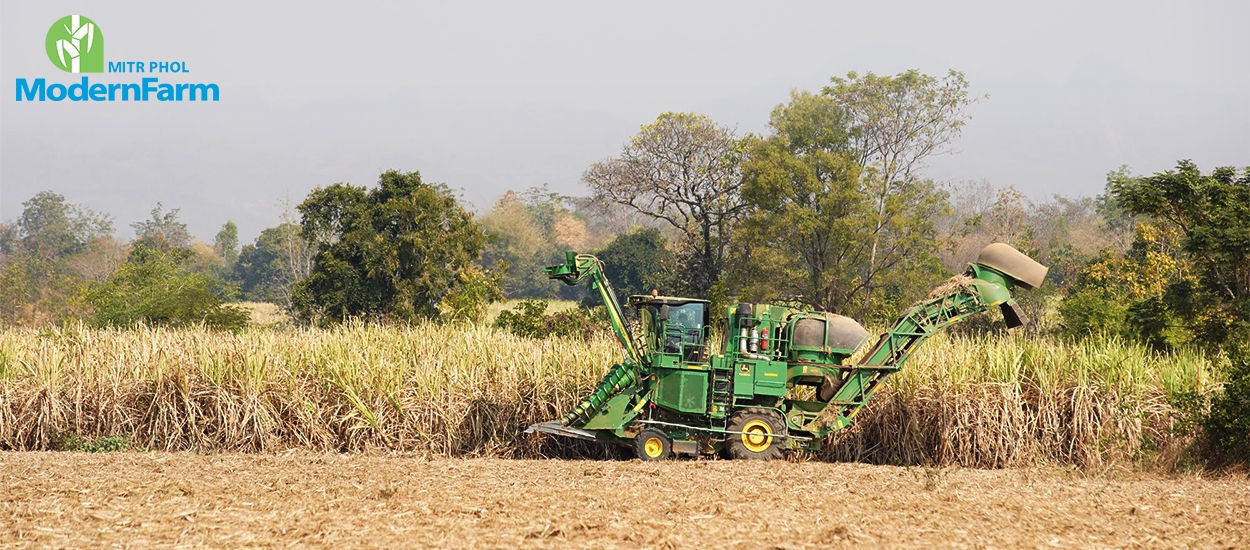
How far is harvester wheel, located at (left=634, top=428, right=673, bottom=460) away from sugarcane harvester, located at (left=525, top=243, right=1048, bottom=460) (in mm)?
A: 11

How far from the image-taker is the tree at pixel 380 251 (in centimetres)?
3072

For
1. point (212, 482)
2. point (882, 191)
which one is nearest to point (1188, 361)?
point (212, 482)

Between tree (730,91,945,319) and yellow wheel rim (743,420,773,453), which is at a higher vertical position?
tree (730,91,945,319)

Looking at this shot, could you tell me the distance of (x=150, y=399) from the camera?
14141mm

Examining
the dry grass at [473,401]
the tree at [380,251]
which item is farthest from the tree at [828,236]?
the dry grass at [473,401]

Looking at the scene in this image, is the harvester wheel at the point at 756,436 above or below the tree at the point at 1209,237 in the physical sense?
below

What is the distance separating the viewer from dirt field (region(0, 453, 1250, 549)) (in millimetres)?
8039

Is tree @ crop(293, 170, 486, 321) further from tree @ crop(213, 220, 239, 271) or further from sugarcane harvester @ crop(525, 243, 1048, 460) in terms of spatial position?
tree @ crop(213, 220, 239, 271)

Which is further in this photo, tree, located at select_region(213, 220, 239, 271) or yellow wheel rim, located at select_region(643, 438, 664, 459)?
tree, located at select_region(213, 220, 239, 271)

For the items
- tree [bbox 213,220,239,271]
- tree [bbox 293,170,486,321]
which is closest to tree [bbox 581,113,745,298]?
tree [bbox 293,170,486,321]

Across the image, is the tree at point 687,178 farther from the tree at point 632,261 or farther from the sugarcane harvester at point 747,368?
the sugarcane harvester at point 747,368

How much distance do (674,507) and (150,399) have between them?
807cm

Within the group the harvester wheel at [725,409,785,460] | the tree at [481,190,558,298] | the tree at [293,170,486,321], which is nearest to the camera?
the harvester wheel at [725,409,785,460]

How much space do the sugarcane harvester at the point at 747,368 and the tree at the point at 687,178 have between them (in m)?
29.8
